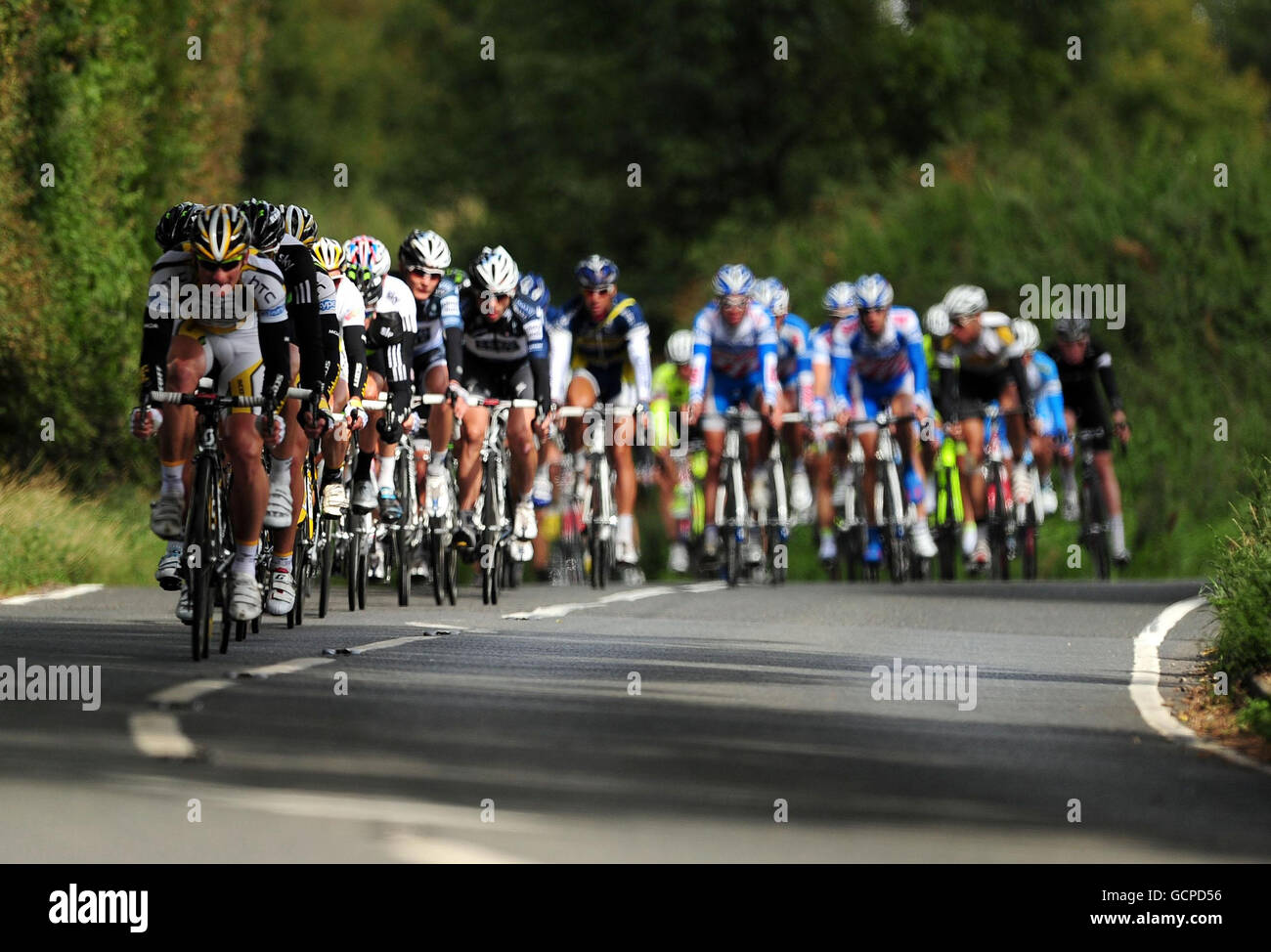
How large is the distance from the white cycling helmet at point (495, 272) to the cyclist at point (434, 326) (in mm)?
409

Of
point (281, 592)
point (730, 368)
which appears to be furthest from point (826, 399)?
point (281, 592)

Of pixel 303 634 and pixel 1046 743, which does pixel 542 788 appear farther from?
pixel 303 634

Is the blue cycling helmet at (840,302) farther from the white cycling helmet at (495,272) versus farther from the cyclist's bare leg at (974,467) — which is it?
the white cycling helmet at (495,272)

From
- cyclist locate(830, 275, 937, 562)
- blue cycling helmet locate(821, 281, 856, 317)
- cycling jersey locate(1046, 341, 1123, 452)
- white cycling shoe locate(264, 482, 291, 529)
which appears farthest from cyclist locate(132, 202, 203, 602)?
cycling jersey locate(1046, 341, 1123, 452)

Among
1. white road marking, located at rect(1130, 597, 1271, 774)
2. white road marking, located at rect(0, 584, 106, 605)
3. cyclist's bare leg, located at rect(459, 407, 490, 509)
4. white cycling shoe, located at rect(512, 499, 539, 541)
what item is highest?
cyclist's bare leg, located at rect(459, 407, 490, 509)

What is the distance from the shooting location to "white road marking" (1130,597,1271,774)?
449 inches

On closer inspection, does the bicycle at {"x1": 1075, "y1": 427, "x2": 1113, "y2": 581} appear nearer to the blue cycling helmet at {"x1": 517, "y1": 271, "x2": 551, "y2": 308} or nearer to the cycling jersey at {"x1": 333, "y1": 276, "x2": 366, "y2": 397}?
the blue cycling helmet at {"x1": 517, "y1": 271, "x2": 551, "y2": 308}

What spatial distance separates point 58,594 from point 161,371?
6163 mm

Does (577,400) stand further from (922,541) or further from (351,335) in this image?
(351,335)

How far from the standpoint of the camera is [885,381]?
24.0m

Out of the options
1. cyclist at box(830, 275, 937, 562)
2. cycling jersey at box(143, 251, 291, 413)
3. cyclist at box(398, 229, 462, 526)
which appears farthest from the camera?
cyclist at box(830, 275, 937, 562)

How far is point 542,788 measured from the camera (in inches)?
386

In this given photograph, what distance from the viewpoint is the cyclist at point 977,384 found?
80.1ft
